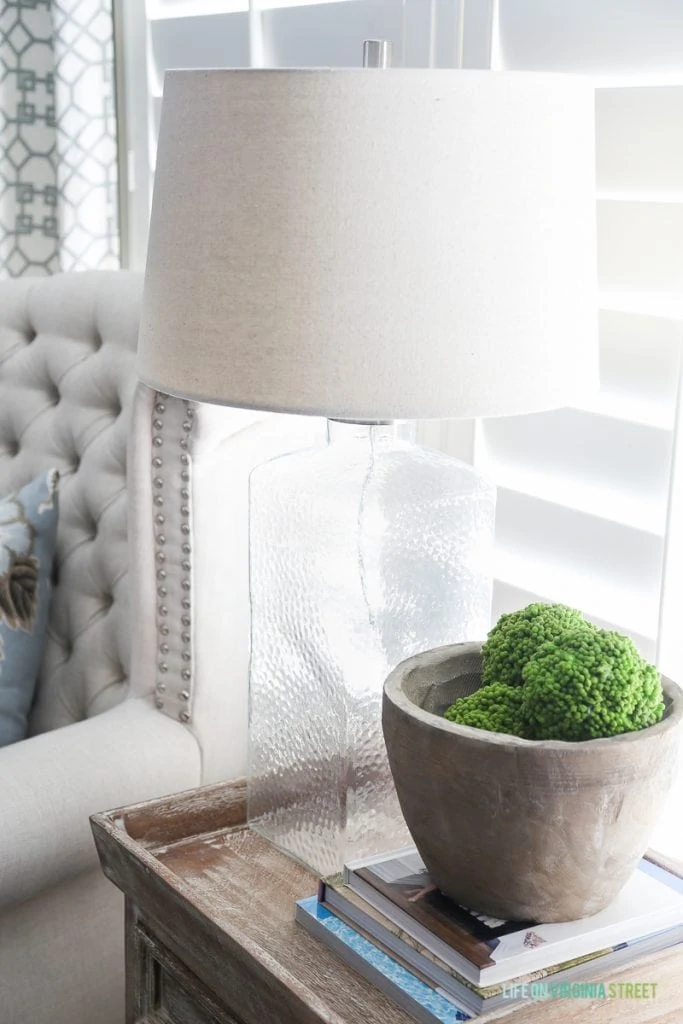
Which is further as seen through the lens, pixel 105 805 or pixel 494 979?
pixel 105 805

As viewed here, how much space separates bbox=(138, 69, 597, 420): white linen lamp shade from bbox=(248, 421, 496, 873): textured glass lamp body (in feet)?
0.70

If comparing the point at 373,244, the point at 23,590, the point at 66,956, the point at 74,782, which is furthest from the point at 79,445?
the point at 373,244

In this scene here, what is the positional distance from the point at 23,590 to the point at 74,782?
31 centimetres

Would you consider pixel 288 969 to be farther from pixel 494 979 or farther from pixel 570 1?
pixel 570 1

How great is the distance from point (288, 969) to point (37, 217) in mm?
1495

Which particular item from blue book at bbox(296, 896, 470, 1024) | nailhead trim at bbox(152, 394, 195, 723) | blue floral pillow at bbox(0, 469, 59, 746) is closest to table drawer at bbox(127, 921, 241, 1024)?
blue book at bbox(296, 896, 470, 1024)

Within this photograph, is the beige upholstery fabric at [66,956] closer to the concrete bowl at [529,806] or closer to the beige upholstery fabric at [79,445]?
the beige upholstery fabric at [79,445]

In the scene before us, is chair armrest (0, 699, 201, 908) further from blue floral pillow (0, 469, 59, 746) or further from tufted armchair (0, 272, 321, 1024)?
blue floral pillow (0, 469, 59, 746)

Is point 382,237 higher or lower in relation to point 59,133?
lower

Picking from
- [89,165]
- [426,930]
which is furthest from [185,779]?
[89,165]

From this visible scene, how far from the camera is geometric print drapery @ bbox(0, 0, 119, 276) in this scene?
6.32 ft

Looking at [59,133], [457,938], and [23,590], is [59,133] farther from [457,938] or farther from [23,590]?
[457,938]

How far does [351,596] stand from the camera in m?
1.05

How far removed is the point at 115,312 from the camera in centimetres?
159
